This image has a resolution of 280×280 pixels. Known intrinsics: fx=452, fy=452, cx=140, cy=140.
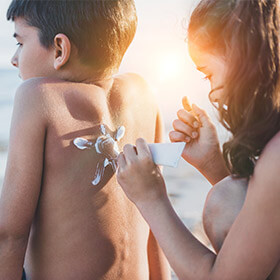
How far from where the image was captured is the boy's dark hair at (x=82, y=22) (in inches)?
68.1

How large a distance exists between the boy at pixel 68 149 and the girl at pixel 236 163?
0.77ft

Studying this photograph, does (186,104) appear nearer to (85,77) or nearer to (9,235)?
(85,77)

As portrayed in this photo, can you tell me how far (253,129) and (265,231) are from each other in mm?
298

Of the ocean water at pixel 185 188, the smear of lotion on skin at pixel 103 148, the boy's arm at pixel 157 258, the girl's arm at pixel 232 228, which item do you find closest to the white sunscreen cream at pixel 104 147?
the smear of lotion on skin at pixel 103 148

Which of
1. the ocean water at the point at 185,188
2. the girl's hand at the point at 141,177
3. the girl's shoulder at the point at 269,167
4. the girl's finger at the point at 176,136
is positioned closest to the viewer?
the girl's shoulder at the point at 269,167

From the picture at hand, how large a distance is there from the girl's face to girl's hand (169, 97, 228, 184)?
0.26 metres

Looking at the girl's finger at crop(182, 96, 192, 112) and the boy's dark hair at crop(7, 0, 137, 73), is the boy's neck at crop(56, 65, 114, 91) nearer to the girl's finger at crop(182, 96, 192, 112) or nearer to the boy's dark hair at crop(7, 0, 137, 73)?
the boy's dark hair at crop(7, 0, 137, 73)

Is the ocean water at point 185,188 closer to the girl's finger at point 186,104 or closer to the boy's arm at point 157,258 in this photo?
the boy's arm at point 157,258

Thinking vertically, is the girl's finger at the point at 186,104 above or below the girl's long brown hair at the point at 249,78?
below

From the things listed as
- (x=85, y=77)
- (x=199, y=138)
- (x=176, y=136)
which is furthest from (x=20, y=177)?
(x=199, y=138)

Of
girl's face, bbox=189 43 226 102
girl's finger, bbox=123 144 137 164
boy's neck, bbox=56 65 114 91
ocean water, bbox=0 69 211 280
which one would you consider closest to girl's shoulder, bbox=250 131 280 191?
girl's face, bbox=189 43 226 102

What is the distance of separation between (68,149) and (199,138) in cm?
52

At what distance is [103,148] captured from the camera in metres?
1.71

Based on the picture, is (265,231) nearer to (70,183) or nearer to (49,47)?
(70,183)
